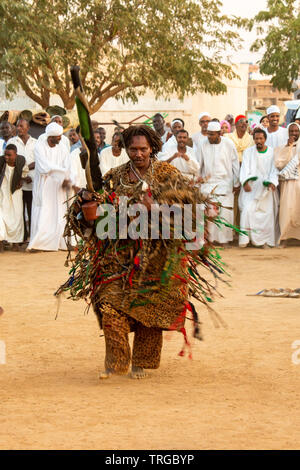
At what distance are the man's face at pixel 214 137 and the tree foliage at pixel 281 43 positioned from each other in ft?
57.8

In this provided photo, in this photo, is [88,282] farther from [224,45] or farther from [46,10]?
[224,45]

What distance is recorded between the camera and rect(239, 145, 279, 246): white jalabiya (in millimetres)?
14055

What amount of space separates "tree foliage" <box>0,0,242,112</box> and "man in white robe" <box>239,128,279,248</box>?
7.89m

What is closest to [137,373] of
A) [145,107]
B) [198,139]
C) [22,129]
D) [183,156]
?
[183,156]

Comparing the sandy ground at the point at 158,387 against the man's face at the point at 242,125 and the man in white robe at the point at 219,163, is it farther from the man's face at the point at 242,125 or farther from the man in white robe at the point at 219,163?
the man's face at the point at 242,125

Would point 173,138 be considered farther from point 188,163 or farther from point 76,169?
point 76,169

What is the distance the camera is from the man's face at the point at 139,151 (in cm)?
569

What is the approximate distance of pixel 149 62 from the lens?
24.2 metres

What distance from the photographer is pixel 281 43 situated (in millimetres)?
32344

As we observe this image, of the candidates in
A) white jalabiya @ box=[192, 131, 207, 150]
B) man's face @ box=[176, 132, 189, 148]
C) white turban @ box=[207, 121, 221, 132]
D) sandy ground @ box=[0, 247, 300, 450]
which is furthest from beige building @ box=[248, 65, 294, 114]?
sandy ground @ box=[0, 247, 300, 450]

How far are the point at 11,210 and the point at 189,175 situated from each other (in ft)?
9.61

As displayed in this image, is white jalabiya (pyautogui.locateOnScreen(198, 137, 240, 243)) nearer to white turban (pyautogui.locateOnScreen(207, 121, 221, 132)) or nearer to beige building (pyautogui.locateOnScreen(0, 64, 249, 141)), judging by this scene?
white turban (pyautogui.locateOnScreen(207, 121, 221, 132))

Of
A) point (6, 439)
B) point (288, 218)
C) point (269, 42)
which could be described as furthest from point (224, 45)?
point (6, 439)

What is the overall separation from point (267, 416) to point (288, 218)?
9.64m
